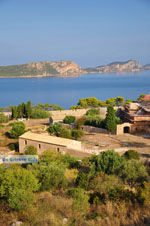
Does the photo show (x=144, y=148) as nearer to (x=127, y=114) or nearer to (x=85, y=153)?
(x=85, y=153)

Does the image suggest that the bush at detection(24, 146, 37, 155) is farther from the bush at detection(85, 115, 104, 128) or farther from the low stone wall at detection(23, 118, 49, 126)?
the low stone wall at detection(23, 118, 49, 126)

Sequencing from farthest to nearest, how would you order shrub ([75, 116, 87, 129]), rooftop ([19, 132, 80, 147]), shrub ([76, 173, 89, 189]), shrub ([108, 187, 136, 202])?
shrub ([75, 116, 87, 129]) < rooftop ([19, 132, 80, 147]) < shrub ([76, 173, 89, 189]) < shrub ([108, 187, 136, 202])

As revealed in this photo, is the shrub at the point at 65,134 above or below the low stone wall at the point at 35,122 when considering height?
above

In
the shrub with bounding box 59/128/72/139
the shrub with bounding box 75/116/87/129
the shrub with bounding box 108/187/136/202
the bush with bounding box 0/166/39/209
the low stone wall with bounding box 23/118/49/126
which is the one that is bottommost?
the low stone wall with bounding box 23/118/49/126

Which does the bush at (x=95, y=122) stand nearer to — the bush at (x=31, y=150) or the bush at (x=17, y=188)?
the bush at (x=31, y=150)

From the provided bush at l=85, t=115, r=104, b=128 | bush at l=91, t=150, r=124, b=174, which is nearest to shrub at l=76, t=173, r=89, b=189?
bush at l=91, t=150, r=124, b=174

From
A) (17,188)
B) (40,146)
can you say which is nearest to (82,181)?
(17,188)

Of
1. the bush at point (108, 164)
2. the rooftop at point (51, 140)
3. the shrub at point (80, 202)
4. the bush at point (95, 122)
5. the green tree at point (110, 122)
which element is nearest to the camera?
the shrub at point (80, 202)

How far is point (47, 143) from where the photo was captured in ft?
63.6

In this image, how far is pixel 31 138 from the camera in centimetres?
2064

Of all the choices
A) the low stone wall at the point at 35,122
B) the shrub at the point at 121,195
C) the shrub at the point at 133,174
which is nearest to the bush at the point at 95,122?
the low stone wall at the point at 35,122

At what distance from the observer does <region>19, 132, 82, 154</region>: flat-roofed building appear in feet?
61.6

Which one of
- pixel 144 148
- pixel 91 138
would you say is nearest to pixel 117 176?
pixel 144 148

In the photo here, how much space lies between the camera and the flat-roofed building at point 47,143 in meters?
18.8
